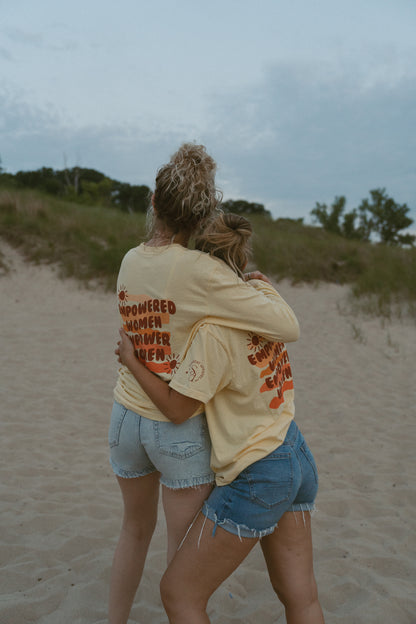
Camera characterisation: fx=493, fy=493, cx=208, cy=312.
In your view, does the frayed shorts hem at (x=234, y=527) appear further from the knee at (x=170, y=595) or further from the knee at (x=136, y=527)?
the knee at (x=136, y=527)

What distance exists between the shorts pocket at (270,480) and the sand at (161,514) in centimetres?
133

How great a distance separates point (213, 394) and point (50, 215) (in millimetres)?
12579

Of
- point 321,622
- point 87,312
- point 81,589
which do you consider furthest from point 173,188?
point 87,312

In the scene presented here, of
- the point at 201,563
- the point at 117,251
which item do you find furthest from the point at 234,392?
the point at 117,251

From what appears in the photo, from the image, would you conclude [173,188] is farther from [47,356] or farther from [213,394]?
[47,356]

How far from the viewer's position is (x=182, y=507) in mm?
1466

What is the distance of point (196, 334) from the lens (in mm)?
1402

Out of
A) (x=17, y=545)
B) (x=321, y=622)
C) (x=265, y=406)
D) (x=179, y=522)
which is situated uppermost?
(x=265, y=406)

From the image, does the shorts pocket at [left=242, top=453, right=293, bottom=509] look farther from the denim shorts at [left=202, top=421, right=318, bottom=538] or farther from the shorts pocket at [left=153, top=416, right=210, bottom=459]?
the shorts pocket at [left=153, top=416, right=210, bottom=459]

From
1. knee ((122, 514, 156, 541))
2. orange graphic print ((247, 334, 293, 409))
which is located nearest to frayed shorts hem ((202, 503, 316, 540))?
orange graphic print ((247, 334, 293, 409))

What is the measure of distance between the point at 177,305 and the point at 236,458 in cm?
46

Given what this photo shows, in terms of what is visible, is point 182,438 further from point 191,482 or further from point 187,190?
point 187,190

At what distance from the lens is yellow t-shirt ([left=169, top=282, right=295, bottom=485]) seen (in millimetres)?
1372

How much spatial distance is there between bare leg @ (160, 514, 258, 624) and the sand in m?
1.17
